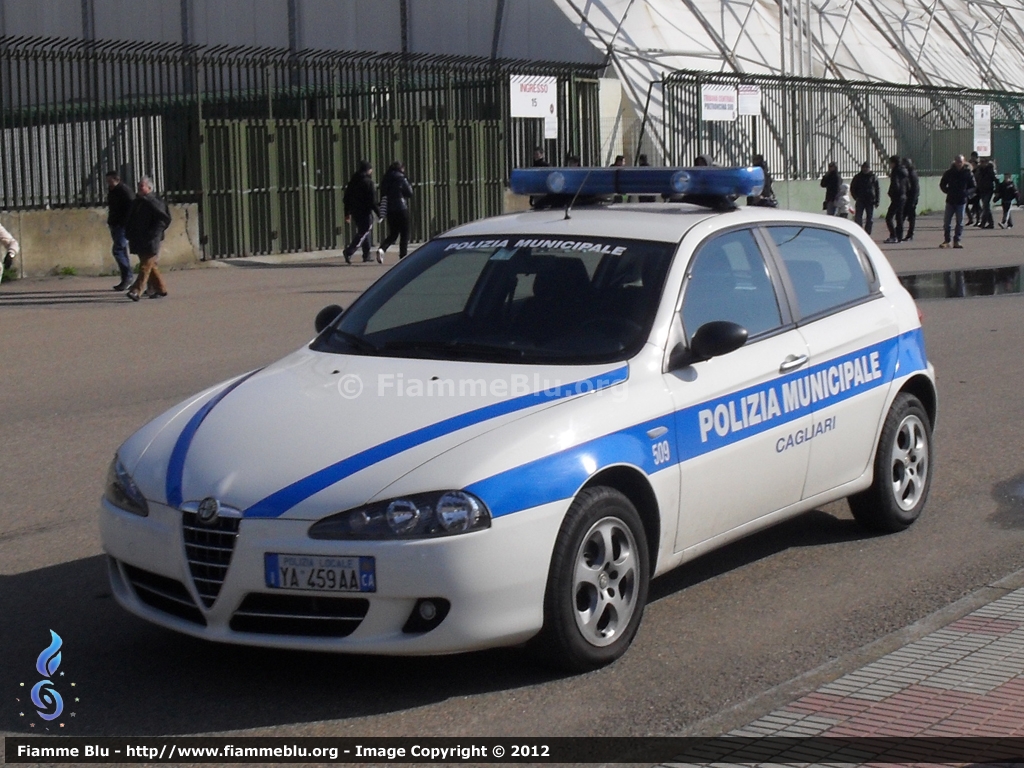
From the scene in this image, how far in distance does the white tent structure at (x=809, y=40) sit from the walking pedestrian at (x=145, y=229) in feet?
50.9

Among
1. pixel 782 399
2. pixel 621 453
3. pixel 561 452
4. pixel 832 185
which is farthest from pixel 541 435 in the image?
pixel 832 185

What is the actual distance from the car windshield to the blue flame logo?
1611mm

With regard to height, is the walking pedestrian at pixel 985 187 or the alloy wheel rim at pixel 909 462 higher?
the walking pedestrian at pixel 985 187

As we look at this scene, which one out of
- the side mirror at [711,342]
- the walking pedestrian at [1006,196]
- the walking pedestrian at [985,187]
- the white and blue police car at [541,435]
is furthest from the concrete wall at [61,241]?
the walking pedestrian at [1006,196]

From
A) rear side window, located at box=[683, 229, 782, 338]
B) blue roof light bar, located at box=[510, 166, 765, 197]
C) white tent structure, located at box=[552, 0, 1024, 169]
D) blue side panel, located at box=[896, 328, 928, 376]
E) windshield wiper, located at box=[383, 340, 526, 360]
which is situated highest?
white tent structure, located at box=[552, 0, 1024, 169]

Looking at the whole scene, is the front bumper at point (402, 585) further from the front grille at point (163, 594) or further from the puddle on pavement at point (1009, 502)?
the puddle on pavement at point (1009, 502)

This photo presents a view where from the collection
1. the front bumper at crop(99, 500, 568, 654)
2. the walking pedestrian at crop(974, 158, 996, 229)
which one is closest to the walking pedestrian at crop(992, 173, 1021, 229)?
the walking pedestrian at crop(974, 158, 996, 229)

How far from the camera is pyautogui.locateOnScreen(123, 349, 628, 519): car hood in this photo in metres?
4.61

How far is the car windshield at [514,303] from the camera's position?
220 inches

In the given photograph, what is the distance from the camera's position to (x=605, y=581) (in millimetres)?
4930

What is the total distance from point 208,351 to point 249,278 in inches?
335

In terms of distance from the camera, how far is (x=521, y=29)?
1467 inches

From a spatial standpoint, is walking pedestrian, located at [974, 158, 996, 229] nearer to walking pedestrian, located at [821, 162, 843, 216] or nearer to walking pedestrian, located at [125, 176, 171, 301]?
walking pedestrian, located at [821, 162, 843, 216]

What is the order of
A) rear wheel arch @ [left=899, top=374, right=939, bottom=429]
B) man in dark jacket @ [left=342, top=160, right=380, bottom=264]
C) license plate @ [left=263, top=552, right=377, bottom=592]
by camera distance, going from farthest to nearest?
man in dark jacket @ [left=342, top=160, right=380, bottom=264] → rear wheel arch @ [left=899, top=374, right=939, bottom=429] → license plate @ [left=263, top=552, right=377, bottom=592]
